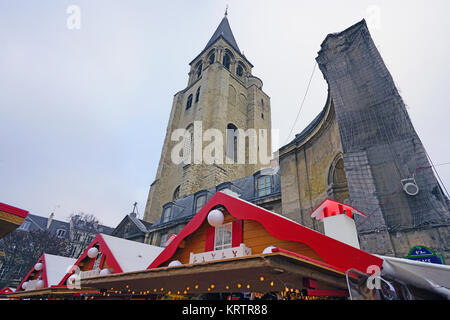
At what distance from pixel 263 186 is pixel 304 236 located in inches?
412

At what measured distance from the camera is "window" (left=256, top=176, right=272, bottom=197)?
49.0ft

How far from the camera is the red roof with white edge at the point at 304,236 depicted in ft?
14.3

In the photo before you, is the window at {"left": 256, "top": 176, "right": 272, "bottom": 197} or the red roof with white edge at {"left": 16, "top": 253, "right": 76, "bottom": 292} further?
the window at {"left": 256, "top": 176, "right": 272, "bottom": 197}

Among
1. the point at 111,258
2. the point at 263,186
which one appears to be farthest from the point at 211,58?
the point at 111,258

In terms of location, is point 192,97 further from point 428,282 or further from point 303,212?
point 428,282

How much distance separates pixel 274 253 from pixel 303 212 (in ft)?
28.6

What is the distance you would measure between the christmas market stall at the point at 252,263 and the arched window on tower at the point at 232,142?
20.8 metres

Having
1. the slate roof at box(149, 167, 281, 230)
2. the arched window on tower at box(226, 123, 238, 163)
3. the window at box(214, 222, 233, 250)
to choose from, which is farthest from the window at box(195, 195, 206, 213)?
the window at box(214, 222, 233, 250)

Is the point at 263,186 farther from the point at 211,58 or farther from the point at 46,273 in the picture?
the point at 211,58

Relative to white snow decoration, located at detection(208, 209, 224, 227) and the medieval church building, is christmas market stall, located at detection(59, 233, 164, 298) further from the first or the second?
the medieval church building

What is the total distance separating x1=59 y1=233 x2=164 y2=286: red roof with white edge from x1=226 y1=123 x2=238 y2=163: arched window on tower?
1764 centimetres

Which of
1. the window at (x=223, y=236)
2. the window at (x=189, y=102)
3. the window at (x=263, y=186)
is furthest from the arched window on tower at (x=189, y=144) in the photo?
the window at (x=223, y=236)

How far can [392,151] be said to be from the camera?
26.1 feet
